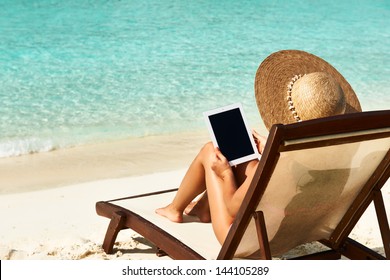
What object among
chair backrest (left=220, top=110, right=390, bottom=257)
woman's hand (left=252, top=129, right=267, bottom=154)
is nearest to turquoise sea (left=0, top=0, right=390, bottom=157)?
woman's hand (left=252, top=129, right=267, bottom=154)

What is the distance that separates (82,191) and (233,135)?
278 cm

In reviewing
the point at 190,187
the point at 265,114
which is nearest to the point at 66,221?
the point at 190,187

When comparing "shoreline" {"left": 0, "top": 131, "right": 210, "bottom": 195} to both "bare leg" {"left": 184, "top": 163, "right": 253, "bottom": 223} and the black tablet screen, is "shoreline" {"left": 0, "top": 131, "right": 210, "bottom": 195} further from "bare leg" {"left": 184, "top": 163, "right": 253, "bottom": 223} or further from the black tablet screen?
the black tablet screen

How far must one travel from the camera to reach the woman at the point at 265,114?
3.38 metres

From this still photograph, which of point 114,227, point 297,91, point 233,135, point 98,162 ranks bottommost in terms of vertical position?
point 98,162

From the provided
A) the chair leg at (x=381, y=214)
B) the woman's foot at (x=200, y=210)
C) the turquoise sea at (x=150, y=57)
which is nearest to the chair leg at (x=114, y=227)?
the woman's foot at (x=200, y=210)

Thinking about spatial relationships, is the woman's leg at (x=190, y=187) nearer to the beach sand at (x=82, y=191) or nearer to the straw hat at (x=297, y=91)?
the straw hat at (x=297, y=91)

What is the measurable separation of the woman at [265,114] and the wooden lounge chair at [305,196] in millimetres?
127

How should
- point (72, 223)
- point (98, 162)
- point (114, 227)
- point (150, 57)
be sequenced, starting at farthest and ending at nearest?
point (150, 57) → point (98, 162) → point (72, 223) → point (114, 227)

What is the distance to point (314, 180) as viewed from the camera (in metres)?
3.34

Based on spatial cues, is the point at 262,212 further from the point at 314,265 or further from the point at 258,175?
the point at 314,265

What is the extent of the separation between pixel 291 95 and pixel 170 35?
10.1 meters

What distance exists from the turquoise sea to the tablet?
15.6 feet

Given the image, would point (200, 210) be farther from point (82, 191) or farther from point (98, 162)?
point (98, 162)
